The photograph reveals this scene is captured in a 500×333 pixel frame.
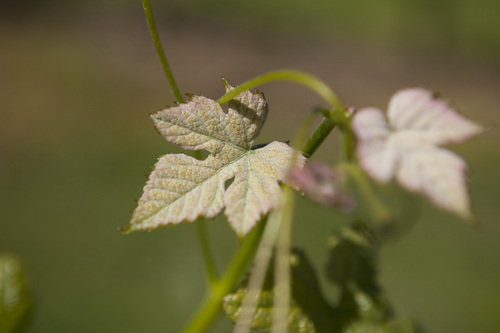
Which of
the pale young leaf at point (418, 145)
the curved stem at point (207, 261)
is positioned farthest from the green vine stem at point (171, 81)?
the pale young leaf at point (418, 145)

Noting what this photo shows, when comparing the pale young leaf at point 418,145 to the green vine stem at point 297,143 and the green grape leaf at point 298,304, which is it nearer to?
the green vine stem at point 297,143

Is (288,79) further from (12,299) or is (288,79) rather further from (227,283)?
(12,299)

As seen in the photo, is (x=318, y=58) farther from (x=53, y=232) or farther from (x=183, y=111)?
(x=183, y=111)

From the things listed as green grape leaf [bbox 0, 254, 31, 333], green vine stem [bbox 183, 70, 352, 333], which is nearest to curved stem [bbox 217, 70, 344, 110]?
green vine stem [bbox 183, 70, 352, 333]

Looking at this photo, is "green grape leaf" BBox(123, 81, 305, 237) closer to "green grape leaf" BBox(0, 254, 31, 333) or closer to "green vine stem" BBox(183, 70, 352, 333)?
"green vine stem" BBox(183, 70, 352, 333)

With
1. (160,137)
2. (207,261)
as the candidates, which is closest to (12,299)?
(207,261)
